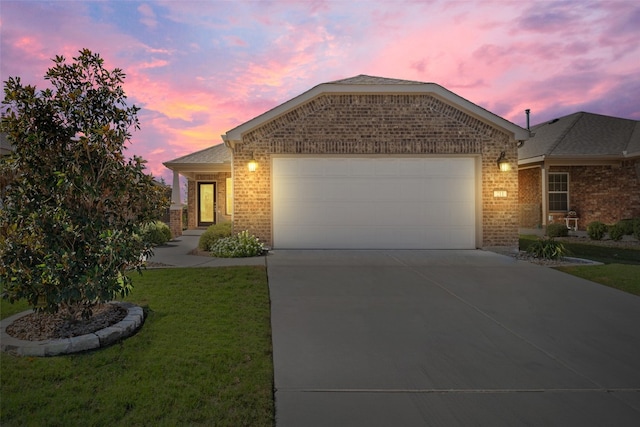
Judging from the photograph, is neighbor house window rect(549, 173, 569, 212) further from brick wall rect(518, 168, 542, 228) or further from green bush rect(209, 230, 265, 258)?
green bush rect(209, 230, 265, 258)

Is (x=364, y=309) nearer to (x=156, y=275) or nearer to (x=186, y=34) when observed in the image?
(x=156, y=275)

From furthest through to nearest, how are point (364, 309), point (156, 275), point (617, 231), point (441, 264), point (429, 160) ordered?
point (617, 231) → point (429, 160) → point (441, 264) → point (156, 275) → point (364, 309)

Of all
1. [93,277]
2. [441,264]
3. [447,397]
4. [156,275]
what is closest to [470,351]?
[447,397]

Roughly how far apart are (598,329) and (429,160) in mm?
7087

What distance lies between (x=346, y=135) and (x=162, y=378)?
888cm

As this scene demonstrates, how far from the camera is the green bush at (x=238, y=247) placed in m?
10.5

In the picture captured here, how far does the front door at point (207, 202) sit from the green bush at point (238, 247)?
8.70m

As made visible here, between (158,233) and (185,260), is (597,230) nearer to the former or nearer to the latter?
(185,260)

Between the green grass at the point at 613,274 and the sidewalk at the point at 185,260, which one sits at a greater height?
the sidewalk at the point at 185,260

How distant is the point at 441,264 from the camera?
9656mm

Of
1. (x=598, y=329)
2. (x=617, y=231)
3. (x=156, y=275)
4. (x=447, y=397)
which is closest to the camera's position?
(x=447, y=397)

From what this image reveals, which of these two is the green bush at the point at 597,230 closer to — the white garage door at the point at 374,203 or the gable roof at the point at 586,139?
the gable roof at the point at 586,139

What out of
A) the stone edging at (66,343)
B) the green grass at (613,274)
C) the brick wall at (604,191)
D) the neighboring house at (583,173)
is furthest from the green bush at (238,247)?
the brick wall at (604,191)

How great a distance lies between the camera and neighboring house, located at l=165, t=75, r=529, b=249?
11445 millimetres
